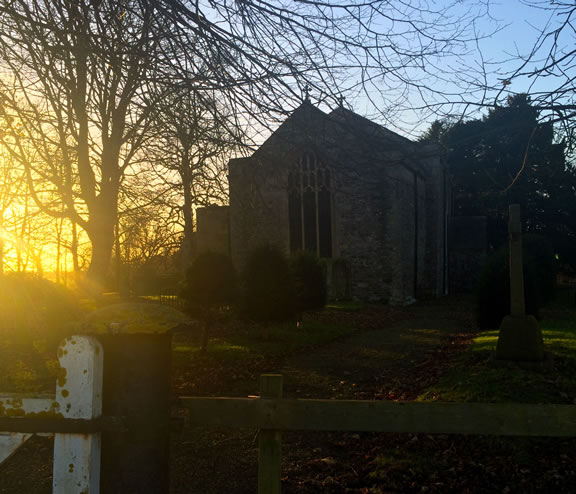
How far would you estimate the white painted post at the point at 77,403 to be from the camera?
2.04 metres

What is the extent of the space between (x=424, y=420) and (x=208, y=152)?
3.91 m

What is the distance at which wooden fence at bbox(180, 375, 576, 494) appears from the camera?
8.41 feet

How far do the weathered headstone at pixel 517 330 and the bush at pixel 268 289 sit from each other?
5.55m

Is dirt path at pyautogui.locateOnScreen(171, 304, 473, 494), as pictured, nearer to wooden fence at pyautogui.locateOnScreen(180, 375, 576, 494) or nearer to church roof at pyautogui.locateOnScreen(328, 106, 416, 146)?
wooden fence at pyautogui.locateOnScreen(180, 375, 576, 494)

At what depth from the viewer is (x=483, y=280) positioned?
46.0 ft

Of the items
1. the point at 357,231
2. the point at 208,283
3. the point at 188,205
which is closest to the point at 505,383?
the point at 208,283

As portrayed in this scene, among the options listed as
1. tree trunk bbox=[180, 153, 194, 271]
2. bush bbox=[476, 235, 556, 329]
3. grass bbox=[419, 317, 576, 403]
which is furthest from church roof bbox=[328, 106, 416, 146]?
bush bbox=[476, 235, 556, 329]

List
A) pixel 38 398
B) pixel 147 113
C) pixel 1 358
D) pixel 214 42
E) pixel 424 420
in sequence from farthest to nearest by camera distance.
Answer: pixel 1 358 < pixel 147 113 < pixel 214 42 < pixel 424 420 < pixel 38 398

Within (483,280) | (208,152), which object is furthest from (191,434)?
(483,280)

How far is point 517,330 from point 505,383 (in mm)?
1499

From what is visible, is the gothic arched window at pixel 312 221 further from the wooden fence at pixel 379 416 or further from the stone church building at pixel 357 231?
the wooden fence at pixel 379 416

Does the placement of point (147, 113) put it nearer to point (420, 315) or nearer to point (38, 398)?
point (38, 398)

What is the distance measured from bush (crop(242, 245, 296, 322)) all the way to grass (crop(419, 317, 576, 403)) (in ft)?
15.8

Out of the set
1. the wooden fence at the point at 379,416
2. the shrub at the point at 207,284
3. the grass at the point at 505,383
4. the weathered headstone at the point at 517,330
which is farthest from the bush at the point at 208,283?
the wooden fence at the point at 379,416
